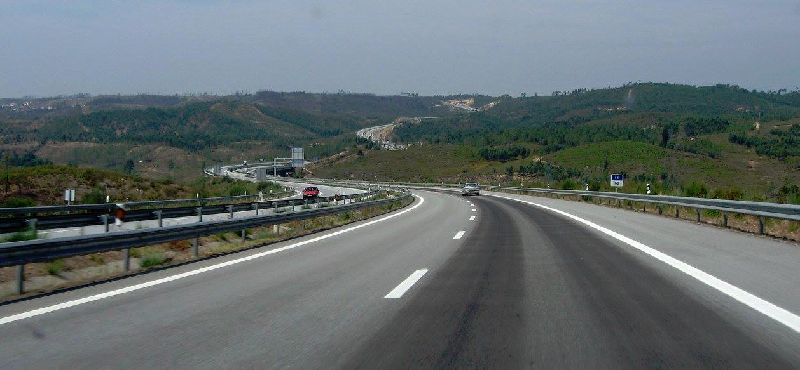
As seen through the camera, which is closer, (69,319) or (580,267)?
(69,319)

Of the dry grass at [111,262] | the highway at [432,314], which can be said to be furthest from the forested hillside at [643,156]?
the highway at [432,314]

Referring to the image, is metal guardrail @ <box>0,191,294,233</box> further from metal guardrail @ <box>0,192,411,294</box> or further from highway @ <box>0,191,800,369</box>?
highway @ <box>0,191,800,369</box>

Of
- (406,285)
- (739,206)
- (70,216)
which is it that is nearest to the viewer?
(406,285)

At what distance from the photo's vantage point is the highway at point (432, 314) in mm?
6512

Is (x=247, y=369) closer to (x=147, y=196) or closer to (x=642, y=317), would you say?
(x=642, y=317)

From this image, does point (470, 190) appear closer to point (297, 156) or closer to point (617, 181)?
point (617, 181)

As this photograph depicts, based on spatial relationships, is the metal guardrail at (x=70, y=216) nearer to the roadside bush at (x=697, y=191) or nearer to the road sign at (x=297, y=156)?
the roadside bush at (x=697, y=191)

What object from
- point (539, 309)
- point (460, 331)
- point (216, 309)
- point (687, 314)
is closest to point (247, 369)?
point (460, 331)

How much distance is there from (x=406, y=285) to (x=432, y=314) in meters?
2.38

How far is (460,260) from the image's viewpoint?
46.2 ft

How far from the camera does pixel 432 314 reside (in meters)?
8.43

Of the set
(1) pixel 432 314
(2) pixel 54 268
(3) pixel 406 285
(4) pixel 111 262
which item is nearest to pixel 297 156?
(4) pixel 111 262

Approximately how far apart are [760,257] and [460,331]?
887 cm

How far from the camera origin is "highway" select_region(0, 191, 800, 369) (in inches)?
256
